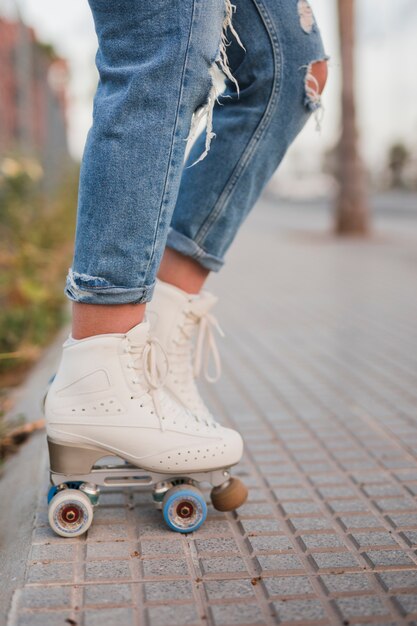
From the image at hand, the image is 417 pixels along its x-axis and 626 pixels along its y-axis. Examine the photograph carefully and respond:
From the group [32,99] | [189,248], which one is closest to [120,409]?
[189,248]

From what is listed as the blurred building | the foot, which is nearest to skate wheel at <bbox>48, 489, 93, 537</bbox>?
the foot

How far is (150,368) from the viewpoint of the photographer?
5.37 feet

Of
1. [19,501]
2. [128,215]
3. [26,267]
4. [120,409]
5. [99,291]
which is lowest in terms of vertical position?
[19,501]

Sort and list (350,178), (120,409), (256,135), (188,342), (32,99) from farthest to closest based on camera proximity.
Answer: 1. (350,178)
2. (32,99)
3. (188,342)
4. (256,135)
5. (120,409)

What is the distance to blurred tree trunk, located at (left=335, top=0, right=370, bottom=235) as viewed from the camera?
1091 cm

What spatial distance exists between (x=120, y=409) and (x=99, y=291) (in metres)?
0.26

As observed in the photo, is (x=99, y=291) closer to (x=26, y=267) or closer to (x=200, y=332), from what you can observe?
(x=200, y=332)

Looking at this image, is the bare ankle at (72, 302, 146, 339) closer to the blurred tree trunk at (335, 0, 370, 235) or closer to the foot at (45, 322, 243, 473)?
the foot at (45, 322, 243, 473)

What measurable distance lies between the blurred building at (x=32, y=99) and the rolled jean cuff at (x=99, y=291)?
12.6 feet

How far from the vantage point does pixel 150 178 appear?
1497 millimetres

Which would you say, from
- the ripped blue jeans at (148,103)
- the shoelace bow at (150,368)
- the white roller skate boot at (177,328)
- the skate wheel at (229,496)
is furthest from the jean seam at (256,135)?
the skate wheel at (229,496)

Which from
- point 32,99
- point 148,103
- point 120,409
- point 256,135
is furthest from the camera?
point 32,99

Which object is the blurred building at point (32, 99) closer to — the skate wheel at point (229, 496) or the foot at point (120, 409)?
the foot at point (120, 409)

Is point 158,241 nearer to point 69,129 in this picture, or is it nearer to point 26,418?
point 26,418
